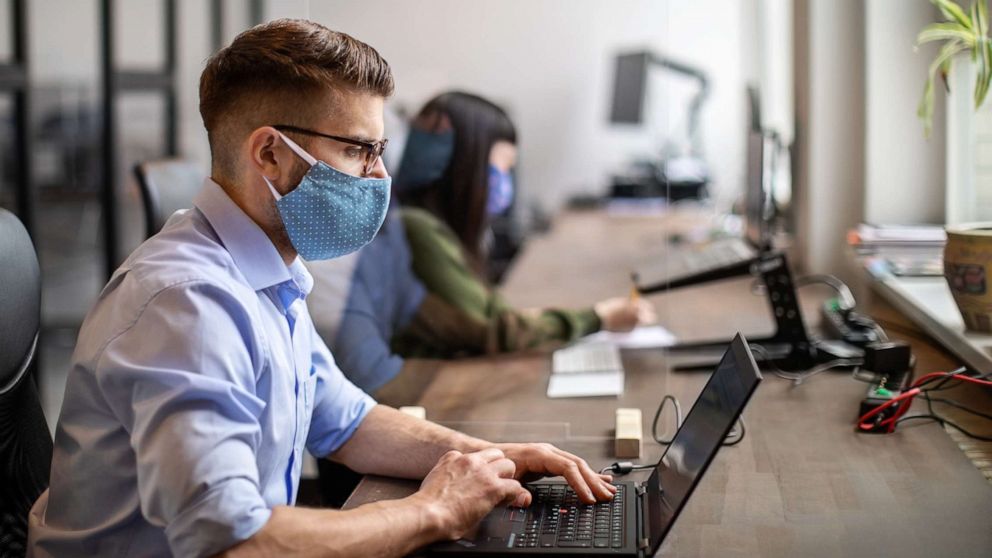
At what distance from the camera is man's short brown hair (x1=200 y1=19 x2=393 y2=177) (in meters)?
1.34

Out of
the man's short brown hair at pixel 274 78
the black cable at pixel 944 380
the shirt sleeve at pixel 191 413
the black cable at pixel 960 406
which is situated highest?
the man's short brown hair at pixel 274 78

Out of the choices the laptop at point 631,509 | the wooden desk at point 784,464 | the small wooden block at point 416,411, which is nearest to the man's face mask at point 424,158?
the wooden desk at point 784,464

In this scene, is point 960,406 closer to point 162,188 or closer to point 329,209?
point 329,209

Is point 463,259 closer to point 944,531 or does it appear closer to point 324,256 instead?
point 324,256

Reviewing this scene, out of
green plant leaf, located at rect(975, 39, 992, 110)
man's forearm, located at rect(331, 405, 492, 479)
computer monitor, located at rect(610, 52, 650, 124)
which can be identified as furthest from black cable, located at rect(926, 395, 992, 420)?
computer monitor, located at rect(610, 52, 650, 124)

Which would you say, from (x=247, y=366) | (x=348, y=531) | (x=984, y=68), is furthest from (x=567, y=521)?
(x=984, y=68)

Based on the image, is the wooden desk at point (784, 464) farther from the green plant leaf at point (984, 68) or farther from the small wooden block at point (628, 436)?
the green plant leaf at point (984, 68)

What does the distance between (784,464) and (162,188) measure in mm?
2028

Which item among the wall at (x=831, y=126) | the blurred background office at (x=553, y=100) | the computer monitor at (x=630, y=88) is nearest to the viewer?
the blurred background office at (x=553, y=100)

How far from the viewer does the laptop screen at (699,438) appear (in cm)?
119

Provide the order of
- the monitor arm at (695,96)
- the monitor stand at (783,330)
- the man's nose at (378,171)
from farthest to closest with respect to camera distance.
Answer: the monitor arm at (695,96) < the monitor stand at (783,330) < the man's nose at (378,171)

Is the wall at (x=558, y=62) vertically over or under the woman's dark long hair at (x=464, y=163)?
over

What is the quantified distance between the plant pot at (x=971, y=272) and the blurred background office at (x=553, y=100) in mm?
610

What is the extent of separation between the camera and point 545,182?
431 cm
